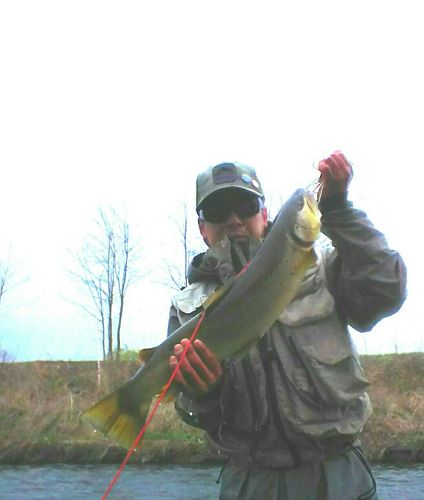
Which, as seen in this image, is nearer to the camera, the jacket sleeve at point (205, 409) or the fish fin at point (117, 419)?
the jacket sleeve at point (205, 409)

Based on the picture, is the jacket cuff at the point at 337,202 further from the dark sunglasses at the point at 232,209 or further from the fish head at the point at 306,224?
the dark sunglasses at the point at 232,209

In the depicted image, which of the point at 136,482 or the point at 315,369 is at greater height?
the point at 315,369

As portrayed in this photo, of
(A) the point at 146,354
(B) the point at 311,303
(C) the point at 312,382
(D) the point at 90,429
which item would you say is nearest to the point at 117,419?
(A) the point at 146,354

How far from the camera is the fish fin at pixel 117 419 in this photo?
10.9 ft

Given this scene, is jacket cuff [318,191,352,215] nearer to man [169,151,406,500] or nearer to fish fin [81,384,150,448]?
man [169,151,406,500]

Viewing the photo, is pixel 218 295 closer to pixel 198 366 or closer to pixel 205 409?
pixel 198 366

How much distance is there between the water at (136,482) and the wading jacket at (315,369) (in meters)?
11.0

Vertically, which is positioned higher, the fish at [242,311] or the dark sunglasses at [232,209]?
the dark sunglasses at [232,209]

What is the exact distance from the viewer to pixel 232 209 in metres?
A: 3.49

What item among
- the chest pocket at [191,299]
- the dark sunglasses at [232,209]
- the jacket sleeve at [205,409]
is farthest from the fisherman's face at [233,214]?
the jacket sleeve at [205,409]

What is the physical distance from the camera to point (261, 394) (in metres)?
3.08

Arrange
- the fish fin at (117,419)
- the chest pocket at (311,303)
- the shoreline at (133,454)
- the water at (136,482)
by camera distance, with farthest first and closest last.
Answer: the shoreline at (133,454) < the water at (136,482) < the fish fin at (117,419) < the chest pocket at (311,303)

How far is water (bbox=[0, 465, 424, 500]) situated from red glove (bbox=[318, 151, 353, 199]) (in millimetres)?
11344

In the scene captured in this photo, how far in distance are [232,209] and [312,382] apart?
969 mm
